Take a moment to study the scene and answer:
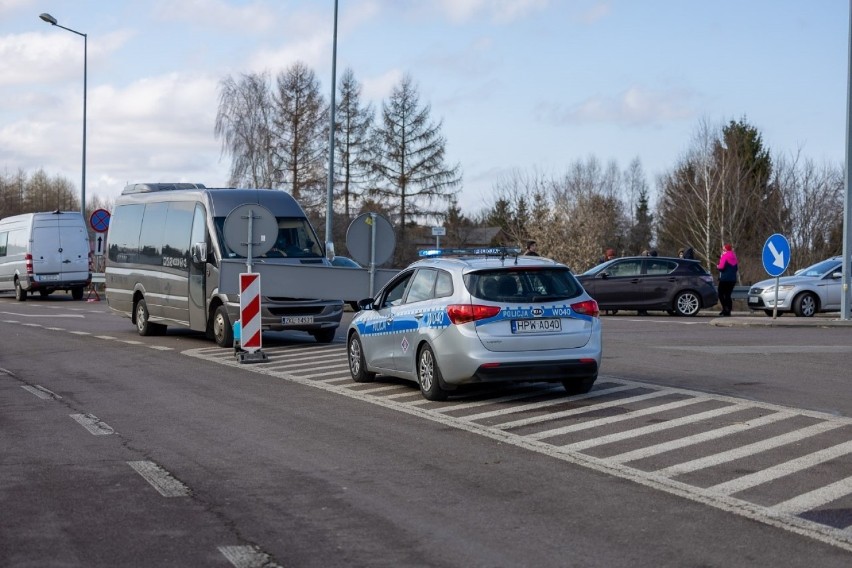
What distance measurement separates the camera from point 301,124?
230ft

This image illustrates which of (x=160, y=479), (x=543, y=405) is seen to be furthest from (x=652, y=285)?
(x=160, y=479)

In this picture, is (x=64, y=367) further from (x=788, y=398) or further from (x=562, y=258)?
(x=562, y=258)

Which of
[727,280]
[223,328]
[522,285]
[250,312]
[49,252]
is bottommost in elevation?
[223,328]

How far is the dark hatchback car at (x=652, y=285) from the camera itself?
1184 inches

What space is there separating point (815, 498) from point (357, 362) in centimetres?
824

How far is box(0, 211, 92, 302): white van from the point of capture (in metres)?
39.7

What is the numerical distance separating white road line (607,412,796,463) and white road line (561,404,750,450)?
419 millimetres

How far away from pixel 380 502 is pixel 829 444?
4270mm

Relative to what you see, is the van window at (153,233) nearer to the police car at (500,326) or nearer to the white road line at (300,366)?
the white road line at (300,366)

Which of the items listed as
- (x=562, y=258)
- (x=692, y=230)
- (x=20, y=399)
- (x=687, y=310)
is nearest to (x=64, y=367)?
(x=20, y=399)

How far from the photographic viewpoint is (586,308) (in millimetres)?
12711

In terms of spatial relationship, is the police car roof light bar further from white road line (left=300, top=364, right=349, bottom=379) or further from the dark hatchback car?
the dark hatchback car

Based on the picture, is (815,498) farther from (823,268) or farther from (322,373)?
(823,268)

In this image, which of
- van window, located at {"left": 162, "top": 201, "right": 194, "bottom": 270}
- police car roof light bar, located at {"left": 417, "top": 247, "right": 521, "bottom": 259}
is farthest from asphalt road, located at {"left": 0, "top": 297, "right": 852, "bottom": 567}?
van window, located at {"left": 162, "top": 201, "right": 194, "bottom": 270}
